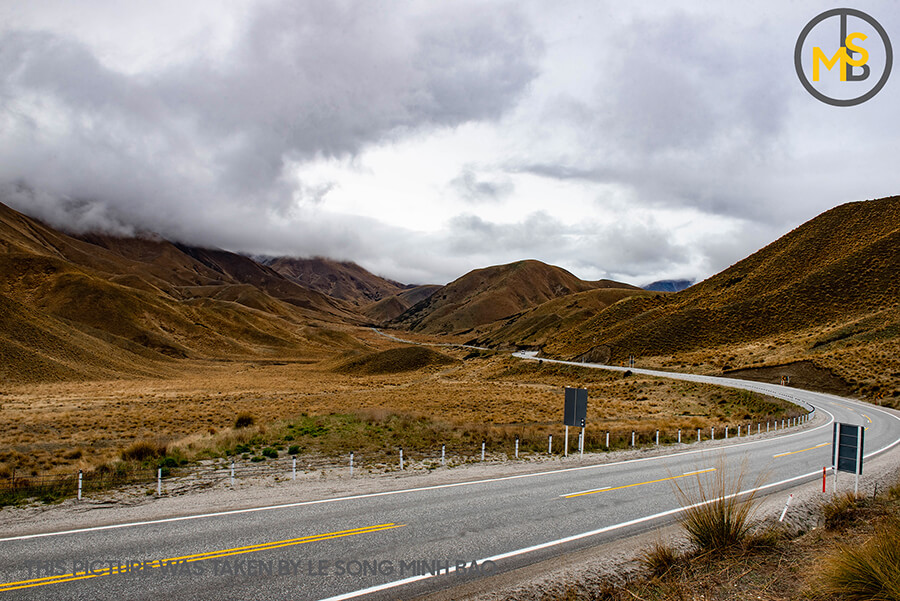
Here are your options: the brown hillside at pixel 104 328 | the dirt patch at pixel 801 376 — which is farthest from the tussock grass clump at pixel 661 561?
the brown hillside at pixel 104 328

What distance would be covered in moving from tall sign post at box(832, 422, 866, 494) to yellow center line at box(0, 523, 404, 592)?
10.3 meters

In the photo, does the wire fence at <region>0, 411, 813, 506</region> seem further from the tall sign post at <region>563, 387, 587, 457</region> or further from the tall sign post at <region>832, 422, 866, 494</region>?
the tall sign post at <region>832, 422, 866, 494</region>

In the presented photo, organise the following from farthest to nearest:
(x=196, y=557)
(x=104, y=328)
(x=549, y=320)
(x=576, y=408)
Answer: (x=549, y=320) < (x=104, y=328) < (x=576, y=408) < (x=196, y=557)

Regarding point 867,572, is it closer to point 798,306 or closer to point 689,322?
point 689,322

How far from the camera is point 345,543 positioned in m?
9.37

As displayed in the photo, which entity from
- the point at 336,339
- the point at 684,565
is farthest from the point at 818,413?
the point at 336,339

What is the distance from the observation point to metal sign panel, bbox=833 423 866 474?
1095 centimetres

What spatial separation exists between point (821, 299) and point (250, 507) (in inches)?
3979

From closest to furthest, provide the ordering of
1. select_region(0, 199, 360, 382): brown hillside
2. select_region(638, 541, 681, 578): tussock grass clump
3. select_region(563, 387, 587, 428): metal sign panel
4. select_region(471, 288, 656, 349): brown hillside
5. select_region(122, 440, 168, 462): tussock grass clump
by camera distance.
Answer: select_region(638, 541, 681, 578): tussock grass clump, select_region(122, 440, 168, 462): tussock grass clump, select_region(563, 387, 587, 428): metal sign panel, select_region(0, 199, 360, 382): brown hillside, select_region(471, 288, 656, 349): brown hillside

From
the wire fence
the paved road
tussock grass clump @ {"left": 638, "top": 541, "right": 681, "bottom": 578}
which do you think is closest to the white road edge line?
A: the paved road

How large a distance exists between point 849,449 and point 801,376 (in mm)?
56024

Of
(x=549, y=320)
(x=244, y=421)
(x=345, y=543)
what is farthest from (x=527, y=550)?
(x=549, y=320)

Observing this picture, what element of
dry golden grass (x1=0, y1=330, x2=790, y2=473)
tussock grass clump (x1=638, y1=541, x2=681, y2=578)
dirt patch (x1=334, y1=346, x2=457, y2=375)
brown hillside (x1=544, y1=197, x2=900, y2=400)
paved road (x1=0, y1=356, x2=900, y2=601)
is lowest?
dirt patch (x1=334, y1=346, x2=457, y2=375)

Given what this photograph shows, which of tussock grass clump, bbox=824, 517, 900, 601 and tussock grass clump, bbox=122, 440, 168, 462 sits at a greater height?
tussock grass clump, bbox=824, 517, 900, 601
